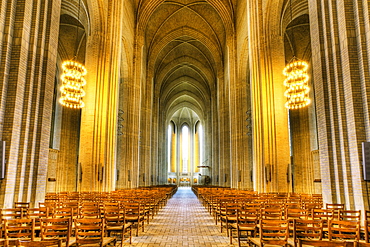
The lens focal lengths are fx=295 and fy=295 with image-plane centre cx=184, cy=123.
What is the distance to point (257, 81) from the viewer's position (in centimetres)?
1611

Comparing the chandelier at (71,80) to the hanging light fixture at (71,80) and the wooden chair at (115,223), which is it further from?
the wooden chair at (115,223)

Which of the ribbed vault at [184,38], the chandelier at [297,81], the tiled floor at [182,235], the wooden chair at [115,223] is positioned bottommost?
the tiled floor at [182,235]

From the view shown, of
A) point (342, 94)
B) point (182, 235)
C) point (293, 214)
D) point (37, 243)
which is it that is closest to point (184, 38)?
point (342, 94)

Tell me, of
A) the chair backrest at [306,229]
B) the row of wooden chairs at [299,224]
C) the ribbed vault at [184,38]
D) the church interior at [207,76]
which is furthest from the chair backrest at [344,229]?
the ribbed vault at [184,38]

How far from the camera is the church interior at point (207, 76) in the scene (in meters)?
7.36

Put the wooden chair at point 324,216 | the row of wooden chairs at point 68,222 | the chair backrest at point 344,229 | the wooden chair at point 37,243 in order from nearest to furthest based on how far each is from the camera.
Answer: the wooden chair at point 37,243 < the row of wooden chairs at point 68,222 < the chair backrest at point 344,229 < the wooden chair at point 324,216

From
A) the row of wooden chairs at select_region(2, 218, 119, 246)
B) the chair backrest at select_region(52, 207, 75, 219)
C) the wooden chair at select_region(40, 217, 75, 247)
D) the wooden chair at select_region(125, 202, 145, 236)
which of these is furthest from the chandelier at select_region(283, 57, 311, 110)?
the wooden chair at select_region(40, 217, 75, 247)

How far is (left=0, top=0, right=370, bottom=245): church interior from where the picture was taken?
736 cm

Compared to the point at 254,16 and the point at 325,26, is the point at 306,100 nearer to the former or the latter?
the point at 325,26

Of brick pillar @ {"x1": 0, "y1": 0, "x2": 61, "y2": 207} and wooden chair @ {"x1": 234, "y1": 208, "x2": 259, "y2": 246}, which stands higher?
brick pillar @ {"x1": 0, "y1": 0, "x2": 61, "y2": 207}

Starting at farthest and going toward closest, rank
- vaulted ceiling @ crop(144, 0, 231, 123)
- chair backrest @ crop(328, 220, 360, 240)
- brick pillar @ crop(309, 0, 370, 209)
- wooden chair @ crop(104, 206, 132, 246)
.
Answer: vaulted ceiling @ crop(144, 0, 231, 123) → brick pillar @ crop(309, 0, 370, 209) → wooden chair @ crop(104, 206, 132, 246) → chair backrest @ crop(328, 220, 360, 240)

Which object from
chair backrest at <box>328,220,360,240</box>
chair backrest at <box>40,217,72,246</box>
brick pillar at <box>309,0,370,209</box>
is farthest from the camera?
brick pillar at <box>309,0,370,209</box>

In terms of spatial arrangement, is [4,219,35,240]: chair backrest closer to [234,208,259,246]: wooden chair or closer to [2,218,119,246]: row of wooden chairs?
[2,218,119,246]: row of wooden chairs

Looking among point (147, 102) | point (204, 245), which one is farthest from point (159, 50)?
point (204, 245)
